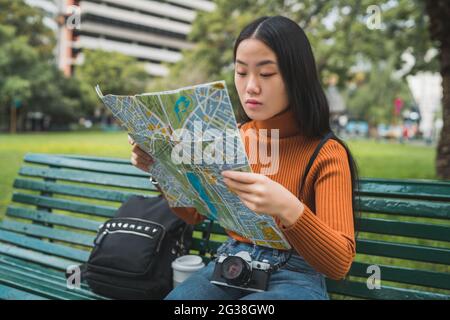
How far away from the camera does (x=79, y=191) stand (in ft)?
8.71

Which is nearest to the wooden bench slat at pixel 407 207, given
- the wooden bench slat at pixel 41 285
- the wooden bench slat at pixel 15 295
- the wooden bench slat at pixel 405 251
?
the wooden bench slat at pixel 405 251

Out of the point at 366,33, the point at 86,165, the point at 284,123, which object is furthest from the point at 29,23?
the point at 284,123

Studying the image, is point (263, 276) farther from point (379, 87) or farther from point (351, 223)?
point (379, 87)

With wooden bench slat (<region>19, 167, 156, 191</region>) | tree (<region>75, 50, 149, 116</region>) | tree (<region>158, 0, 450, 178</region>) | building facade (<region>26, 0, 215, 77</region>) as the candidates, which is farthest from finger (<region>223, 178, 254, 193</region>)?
building facade (<region>26, 0, 215, 77</region>)

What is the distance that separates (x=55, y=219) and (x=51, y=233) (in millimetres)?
89

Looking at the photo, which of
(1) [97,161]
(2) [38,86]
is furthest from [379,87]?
(1) [97,161]

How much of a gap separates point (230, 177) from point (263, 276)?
18.7 inches

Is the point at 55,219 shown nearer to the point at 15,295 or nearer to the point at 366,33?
the point at 15,295

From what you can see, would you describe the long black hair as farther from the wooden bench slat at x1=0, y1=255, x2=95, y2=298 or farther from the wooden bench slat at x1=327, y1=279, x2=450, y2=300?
the wooden bench slat at x1=0, y1=255, x2=95, y2=298

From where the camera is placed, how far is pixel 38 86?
27359 mm

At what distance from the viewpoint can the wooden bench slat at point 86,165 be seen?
2537 mm

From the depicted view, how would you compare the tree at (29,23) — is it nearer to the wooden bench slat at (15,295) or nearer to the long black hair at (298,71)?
the wooden bench slat at (15,295)

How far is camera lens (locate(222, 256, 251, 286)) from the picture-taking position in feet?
4.90
